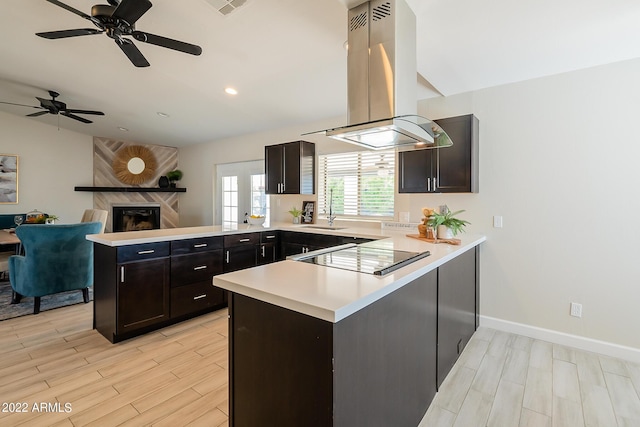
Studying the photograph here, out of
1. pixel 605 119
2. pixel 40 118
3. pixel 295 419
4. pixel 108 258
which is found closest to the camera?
pixel 295 419

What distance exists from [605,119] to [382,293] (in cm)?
273

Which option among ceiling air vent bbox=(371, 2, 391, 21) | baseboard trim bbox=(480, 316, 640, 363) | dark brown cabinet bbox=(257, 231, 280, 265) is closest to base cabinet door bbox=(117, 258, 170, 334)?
dark brown cabinet bbox=(257, 231, 280, 265)

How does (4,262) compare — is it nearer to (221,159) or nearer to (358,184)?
(221,159)

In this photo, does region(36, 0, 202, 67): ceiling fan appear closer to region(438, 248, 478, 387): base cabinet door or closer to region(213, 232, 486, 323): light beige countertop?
region(213, 232, 486, 323): light beige countertop

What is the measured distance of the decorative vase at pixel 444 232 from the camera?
2.64 m

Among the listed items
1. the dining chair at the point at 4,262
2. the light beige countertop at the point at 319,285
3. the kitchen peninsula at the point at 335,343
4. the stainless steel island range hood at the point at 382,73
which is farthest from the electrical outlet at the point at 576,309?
the dining chair at the point at 4,262

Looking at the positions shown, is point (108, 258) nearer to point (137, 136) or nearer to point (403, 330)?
point (403, 330)

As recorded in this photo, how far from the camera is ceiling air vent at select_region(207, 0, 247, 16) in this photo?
6.57 ft

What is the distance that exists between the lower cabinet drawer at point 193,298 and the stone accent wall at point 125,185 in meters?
4.29

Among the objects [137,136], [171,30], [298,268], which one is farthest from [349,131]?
[137,136]

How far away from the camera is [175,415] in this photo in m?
1.76

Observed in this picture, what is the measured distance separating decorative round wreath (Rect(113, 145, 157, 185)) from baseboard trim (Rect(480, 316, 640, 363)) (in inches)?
274

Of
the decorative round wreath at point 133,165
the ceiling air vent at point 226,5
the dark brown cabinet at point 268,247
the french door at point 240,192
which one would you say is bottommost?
the dark brown cabinet at point 268,247

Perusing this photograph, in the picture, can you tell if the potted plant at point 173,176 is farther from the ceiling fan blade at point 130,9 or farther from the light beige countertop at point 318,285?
the light beige countertop at point 318,285
